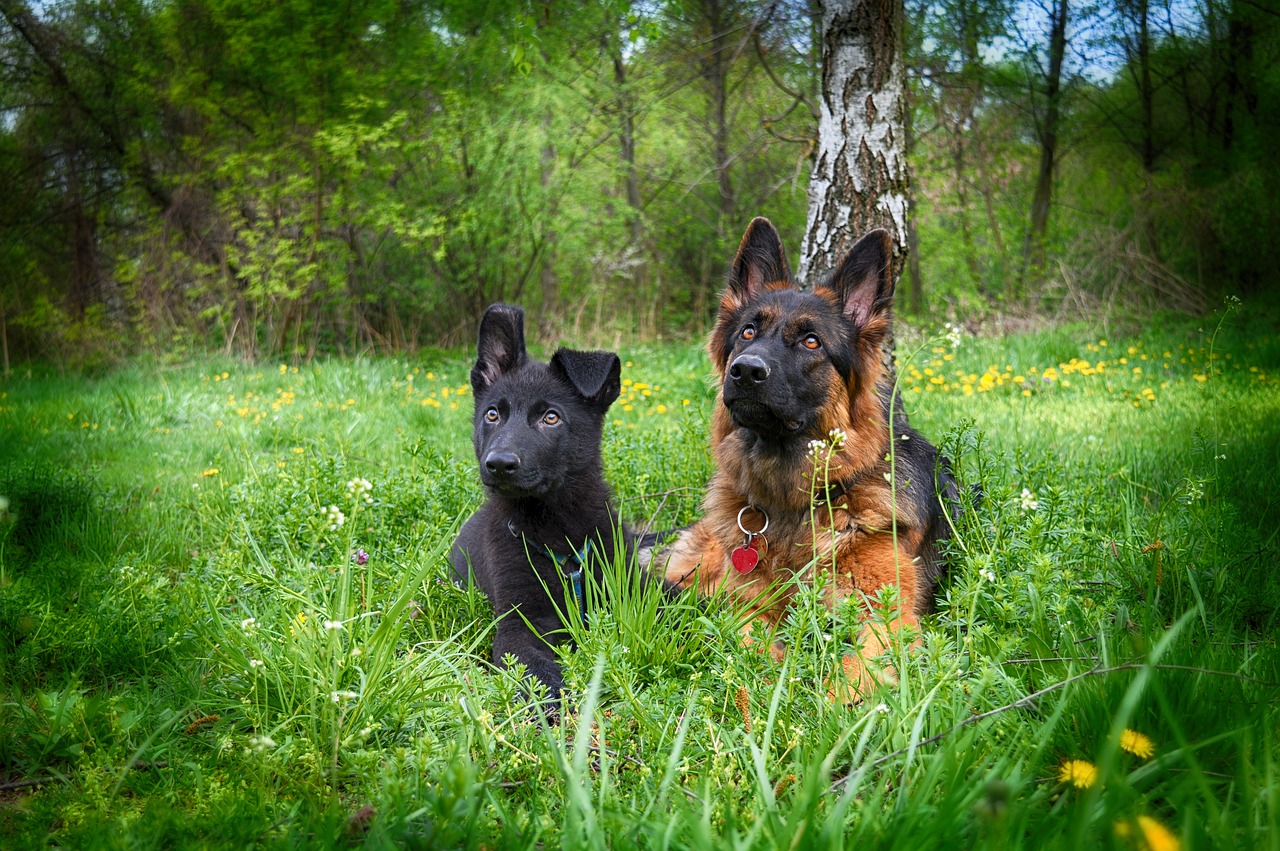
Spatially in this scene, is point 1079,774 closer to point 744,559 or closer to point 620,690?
point 620,690

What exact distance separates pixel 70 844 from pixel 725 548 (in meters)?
2.39

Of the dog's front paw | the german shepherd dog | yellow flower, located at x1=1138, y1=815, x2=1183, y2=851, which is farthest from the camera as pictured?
the german shepherd dog

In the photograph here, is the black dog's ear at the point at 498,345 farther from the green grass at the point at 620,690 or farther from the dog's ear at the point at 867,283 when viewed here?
the dog's ear at the point at 867,283

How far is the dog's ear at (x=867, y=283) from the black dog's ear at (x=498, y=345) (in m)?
1.41

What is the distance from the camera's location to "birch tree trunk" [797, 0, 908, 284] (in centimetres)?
455

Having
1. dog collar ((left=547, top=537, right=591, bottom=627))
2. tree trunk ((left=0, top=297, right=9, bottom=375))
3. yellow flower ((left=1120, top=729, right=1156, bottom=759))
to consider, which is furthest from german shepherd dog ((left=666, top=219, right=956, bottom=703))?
tree trunk ((left=0, top=297, right=9, bottom=375))

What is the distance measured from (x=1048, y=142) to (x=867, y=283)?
1149 centimetres

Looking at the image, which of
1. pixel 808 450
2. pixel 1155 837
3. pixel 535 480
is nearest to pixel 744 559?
pixel 808 450

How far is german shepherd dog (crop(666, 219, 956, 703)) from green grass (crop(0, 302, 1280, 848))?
0.27 m

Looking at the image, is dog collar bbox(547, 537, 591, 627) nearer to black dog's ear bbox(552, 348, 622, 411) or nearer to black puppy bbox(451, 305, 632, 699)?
black puppy bbox(451, 305, 632, 699)

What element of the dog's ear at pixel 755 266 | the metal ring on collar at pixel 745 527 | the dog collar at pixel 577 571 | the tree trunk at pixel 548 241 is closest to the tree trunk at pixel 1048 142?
the tree trunk at pixel 548 241

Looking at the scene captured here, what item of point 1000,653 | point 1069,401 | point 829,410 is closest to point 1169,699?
point 1000,653

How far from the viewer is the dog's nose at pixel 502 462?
3.15m

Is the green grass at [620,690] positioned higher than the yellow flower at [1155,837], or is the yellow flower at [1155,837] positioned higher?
the yellow flower at [1155,837]
